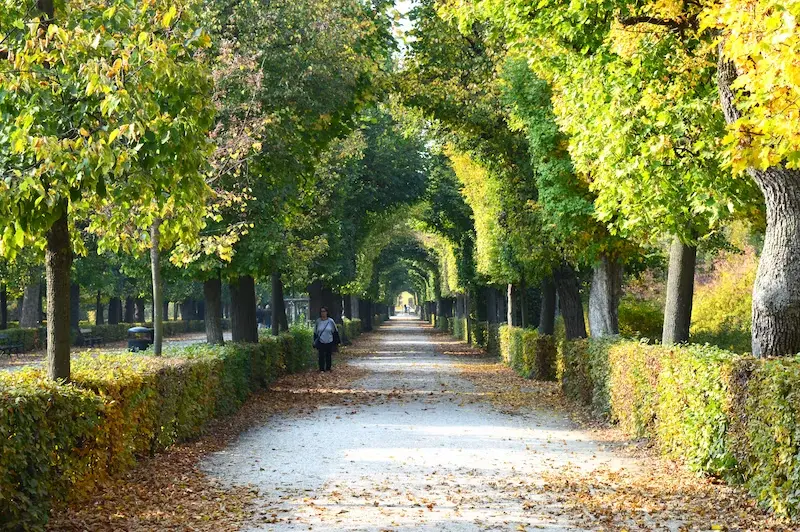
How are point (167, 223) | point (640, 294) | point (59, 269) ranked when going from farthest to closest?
point (640, 294) < point (167, 223) < point (59, 269)

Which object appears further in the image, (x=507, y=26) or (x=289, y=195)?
(x=289, y=195)

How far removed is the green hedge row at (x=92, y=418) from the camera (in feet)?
22.1

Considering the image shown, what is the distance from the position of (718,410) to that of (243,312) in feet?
44.1

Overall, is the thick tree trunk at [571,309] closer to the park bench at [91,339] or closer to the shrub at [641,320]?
the shrub at [641,320]

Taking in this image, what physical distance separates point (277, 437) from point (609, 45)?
6.72 m

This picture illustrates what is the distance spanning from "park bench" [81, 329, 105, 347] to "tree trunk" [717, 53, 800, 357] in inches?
1547

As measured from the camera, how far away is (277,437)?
Result: 1339 centimetres

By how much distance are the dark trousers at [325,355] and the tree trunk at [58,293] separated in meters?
16.5

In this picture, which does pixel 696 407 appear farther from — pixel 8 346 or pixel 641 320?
pixel 8 346

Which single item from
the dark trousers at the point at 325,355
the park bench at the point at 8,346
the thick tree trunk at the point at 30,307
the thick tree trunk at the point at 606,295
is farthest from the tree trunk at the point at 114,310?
the thick tree trunk at the point at 606,295

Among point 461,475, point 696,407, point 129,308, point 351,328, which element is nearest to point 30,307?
point 351,328

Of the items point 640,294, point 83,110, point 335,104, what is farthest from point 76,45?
point 640,294

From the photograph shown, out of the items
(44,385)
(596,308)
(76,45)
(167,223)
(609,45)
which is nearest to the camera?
(44,385)

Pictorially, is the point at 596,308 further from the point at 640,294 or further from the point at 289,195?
the point at 640,294
